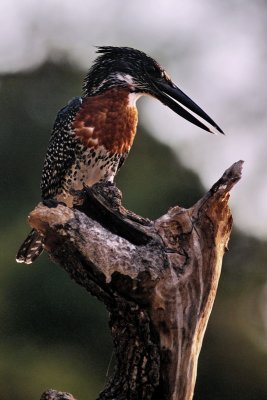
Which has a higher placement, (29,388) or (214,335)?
(214,335)

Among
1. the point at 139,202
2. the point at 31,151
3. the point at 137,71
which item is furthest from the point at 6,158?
the point at 137,71

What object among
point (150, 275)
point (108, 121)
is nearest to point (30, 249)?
point (108, 121)

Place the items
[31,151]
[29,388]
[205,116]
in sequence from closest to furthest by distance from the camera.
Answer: [205,116] → [29,388] → [31,151]

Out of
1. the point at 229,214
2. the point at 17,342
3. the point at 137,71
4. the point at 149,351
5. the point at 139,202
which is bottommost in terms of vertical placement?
the point at 149,351

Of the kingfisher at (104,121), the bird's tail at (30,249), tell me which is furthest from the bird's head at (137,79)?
the bird's tail at (30,249)

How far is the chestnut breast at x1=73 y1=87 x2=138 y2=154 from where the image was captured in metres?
Answer: 6.67

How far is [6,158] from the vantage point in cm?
1123

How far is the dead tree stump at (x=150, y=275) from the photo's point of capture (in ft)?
15.7

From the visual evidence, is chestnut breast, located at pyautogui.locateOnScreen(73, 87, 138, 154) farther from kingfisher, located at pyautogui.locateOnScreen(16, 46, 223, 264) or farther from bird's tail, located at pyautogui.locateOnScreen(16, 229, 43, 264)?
bird's tail, located at pyautogui.locateOnScreen(16, 229, 43, 264)

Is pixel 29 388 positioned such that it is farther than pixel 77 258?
Yes

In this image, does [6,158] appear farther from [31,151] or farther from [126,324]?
[126,324]

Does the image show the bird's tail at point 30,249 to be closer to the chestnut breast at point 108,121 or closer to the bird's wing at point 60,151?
the bird's wing at point 60,151

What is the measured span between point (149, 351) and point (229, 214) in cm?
71

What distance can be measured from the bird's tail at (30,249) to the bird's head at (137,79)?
975 mm
